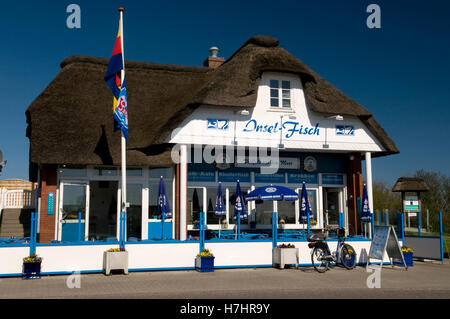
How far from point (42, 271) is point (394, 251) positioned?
33.1 feet

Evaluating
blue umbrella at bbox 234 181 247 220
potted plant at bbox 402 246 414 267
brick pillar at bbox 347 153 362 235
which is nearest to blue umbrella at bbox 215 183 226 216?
blue umbrella at bbox 234 181 247 220

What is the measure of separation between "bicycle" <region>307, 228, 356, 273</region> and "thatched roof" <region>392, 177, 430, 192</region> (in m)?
8.31

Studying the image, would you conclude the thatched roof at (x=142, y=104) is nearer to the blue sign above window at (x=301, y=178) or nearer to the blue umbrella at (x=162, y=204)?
the blue umbrella at (x=162, y=204)

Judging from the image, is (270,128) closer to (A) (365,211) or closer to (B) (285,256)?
(A) (365,211)

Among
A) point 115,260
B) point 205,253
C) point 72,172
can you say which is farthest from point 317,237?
point 72,172

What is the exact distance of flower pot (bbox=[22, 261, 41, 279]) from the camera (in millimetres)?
12070

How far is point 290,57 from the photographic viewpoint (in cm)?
1806

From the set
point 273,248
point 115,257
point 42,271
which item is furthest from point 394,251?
point 42,271

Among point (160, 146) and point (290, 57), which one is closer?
point (160, 146)

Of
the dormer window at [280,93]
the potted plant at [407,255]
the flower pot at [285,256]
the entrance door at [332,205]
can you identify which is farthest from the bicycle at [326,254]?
the dormer window at [280,93]

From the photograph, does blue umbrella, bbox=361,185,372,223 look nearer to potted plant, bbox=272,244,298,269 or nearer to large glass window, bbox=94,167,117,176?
potted plant, bbox=272,244,298,269

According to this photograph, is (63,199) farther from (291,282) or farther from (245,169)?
(291,282)
